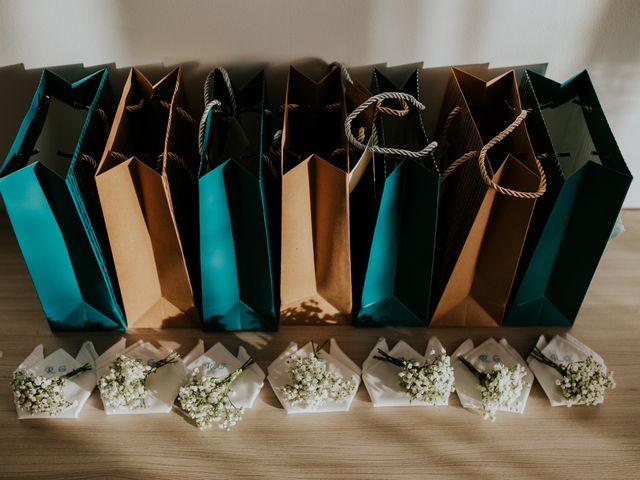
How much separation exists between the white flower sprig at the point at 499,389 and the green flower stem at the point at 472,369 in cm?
2

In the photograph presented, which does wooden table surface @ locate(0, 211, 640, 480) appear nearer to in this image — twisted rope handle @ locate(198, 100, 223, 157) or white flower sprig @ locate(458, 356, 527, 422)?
white flower sprig @ locate(458, 356, 527, 422)

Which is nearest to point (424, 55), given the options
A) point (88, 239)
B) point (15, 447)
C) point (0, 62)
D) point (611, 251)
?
point (611, 251)

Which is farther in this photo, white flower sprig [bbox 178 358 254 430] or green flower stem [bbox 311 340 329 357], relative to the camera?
green flower stem [bbox 311 340 329 357]

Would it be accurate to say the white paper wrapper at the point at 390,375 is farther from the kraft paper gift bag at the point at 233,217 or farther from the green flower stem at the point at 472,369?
the kraft paper gift bag at the point at 233,217

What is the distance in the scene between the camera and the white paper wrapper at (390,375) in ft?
3.54

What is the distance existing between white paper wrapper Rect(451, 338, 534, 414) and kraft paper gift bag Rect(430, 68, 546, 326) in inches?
2.4

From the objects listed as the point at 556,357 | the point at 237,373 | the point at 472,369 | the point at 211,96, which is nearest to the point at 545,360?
the point at 556,357

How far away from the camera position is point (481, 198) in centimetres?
104

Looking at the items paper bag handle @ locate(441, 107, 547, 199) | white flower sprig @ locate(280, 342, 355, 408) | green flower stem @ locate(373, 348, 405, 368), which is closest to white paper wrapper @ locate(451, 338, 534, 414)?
green flower stem @ locate(373, 348, 405, 368)

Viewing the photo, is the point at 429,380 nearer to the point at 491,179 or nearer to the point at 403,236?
the point at 403,236

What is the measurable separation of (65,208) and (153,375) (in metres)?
0.36

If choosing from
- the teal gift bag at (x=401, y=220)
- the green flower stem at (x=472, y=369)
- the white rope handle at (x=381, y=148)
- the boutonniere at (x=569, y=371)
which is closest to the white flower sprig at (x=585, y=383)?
the boutonniere at (x=569, y=371)

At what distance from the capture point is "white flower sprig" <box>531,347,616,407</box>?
1061 mm

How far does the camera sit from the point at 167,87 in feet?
3.92
